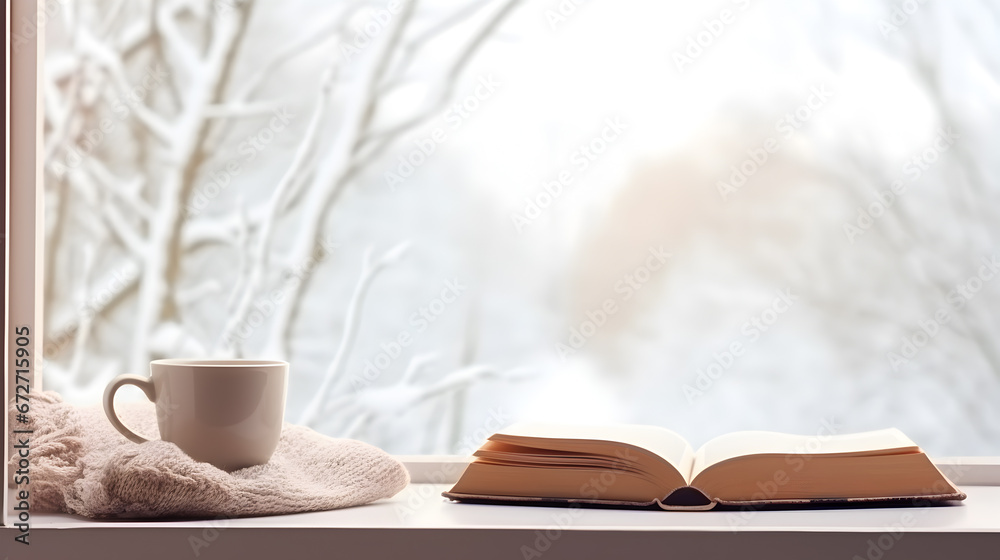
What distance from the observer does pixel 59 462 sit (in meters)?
0.78

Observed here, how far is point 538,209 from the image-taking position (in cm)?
118

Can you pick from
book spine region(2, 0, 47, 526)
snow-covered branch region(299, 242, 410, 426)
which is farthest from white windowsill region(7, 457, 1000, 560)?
snow-covered branch region(299, 242, 410, 426)

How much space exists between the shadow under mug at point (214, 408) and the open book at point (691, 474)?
0.21 metres

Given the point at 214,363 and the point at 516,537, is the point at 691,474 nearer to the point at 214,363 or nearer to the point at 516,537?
the point at 516,537

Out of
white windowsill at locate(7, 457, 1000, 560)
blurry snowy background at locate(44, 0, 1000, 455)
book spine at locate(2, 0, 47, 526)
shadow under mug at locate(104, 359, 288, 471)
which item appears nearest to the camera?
white windowsill at locate(7, 457, 1000, 560)

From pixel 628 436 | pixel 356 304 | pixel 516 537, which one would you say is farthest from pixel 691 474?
pixel 356 304

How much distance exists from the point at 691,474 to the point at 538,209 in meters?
0.49

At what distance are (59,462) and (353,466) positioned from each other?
29cm

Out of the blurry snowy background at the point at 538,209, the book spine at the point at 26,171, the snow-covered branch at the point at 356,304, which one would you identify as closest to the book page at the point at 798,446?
the blurry snowy background at the point at 538,209

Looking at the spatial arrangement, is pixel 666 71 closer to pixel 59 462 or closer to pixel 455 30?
pixel 455 30

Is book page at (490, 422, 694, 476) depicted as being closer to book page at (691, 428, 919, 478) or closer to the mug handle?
book page at (691, 428, 919, 478)

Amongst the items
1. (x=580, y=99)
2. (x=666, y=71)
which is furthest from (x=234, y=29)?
(x=666, y=71)

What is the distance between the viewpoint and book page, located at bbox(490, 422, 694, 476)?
807mm

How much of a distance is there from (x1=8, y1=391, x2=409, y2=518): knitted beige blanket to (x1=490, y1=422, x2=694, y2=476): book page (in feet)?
0.50
